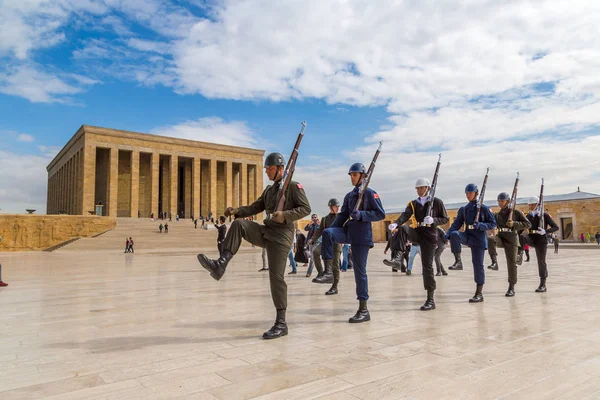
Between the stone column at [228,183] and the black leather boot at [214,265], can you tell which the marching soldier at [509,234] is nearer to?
the black leather boot at [214,265]

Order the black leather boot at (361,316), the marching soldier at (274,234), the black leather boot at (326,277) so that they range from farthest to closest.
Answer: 1. the black leather boot at (326,277)
2. the black leather boot at (361,316)
3. the marching soldier at (274,234)

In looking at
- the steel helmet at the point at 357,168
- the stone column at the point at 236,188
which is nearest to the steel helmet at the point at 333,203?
the steel helmet at the point at 357,168

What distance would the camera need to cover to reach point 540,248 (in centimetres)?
820

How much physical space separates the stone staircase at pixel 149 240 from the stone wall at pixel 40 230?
2526 millimetres

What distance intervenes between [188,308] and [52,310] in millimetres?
2127

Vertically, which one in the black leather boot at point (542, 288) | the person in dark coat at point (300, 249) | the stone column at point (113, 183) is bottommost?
the black leather boot at point (542, 288)

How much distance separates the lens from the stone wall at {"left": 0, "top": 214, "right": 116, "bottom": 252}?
107 ft

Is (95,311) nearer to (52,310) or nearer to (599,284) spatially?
(52,310)

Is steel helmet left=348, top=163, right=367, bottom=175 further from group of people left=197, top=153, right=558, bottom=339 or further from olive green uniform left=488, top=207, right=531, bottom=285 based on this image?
olive green uniform left=488, top=207, right=531, bottom=285

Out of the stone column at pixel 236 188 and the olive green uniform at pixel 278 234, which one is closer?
the olive green uniform at pixel 278 234

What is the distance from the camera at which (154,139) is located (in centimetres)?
5141

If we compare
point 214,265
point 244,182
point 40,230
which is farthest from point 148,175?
point 214,265

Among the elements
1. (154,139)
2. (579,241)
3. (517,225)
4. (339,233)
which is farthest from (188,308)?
(154,139)

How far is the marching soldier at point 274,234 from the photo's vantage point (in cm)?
434
